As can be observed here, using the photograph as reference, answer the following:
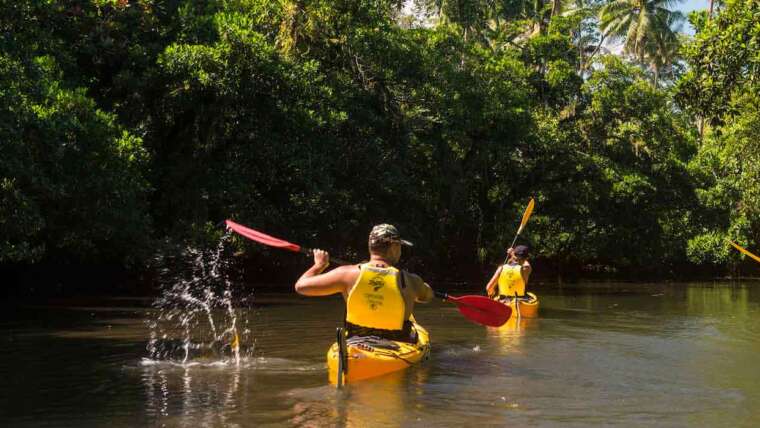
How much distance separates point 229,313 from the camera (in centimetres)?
1939

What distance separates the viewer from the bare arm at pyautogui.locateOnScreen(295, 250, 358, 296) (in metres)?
8.26

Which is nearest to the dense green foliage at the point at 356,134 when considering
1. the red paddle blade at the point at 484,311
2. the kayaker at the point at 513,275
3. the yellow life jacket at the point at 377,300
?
the kayaker at the point at 513,275

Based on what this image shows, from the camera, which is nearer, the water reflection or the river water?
the water reflection

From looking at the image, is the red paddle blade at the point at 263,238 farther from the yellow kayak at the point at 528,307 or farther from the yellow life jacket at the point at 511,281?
the yellow kayak at the point at 528,307

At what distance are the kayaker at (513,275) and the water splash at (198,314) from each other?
504 centimetres

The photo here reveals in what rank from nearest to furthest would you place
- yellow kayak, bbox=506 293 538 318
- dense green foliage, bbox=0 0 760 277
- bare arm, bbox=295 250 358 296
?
bare arm, bbox=295 250 358 296
dense green foliage, bbox=0 0 760 277
yellow kayak, bbox=506 293 538 318

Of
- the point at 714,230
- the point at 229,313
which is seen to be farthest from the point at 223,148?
the point at 714,230

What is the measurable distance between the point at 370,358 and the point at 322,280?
1.03 meters

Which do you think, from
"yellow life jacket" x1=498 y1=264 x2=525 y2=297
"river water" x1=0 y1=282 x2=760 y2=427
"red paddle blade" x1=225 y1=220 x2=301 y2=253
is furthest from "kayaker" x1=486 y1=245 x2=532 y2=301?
"red paddle blade" x1=225 y1=220 x2=301 y2=253

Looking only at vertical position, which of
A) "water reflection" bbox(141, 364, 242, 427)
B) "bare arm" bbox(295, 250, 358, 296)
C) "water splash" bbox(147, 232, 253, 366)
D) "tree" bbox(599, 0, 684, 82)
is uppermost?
"tree" bbox(599, 0, 684, 82)

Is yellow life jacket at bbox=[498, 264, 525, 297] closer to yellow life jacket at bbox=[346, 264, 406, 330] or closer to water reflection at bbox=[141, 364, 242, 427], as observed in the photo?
water reflection at bbox=[141, 364, 242, 427]

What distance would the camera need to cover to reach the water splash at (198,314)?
1218 centimetres

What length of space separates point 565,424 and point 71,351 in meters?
7.77

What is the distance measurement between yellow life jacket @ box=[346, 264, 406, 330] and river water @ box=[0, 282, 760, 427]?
63 cm
